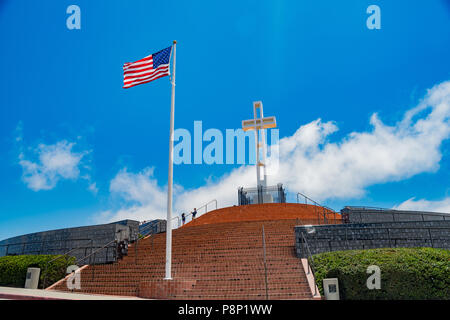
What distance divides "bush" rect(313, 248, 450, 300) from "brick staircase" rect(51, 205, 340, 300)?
4.49 feet

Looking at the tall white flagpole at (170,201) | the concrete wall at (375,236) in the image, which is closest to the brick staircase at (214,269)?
the tall white flagpole at (170,201)

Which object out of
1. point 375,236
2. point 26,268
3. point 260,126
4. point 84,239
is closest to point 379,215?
point 375,236

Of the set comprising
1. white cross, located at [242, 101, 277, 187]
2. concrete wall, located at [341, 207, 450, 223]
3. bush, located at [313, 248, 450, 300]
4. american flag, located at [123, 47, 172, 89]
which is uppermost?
white cross, located at [242, 101, 277, 187]

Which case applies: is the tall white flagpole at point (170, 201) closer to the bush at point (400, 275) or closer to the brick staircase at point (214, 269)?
the brick staircase at point (214, 269)

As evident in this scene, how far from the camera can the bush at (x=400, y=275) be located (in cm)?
804

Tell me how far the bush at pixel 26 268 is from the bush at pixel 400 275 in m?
9.26

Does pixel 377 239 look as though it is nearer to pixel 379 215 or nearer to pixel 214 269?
pixel 214 269

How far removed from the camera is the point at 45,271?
487 inches

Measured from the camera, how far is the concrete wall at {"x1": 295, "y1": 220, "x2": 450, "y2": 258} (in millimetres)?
12016

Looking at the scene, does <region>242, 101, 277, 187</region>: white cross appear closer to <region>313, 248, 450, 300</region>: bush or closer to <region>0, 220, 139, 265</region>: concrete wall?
<region>0, 220, 139, 265</region>: concrete wall

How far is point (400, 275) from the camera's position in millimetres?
8172

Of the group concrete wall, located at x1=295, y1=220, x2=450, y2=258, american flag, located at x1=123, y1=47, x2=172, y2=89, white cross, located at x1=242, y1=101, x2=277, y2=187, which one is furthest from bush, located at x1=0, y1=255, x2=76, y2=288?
white cross, located at x1=242, y1=101, x2=277, y2=187
